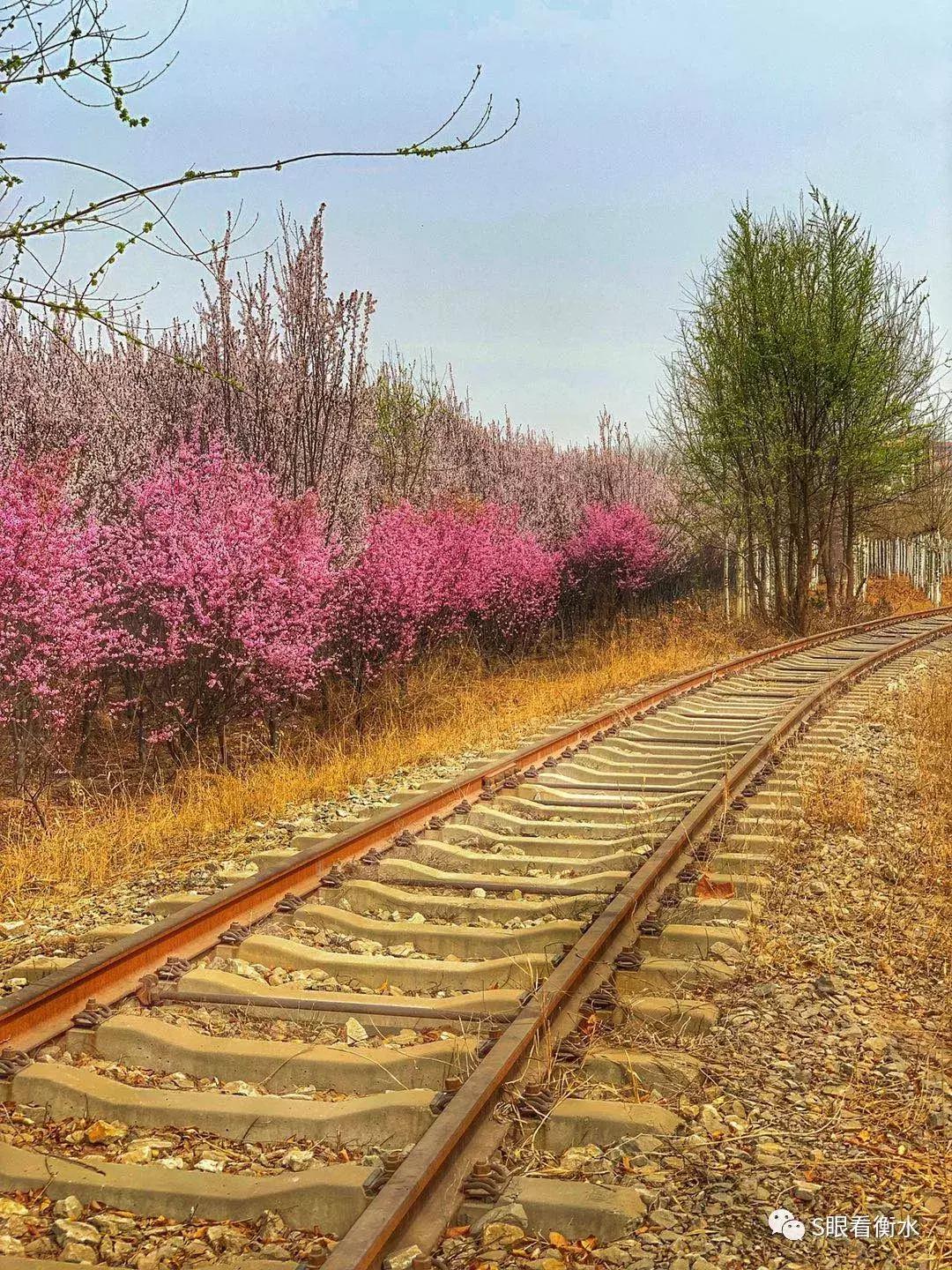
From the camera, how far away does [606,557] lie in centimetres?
→ 2442

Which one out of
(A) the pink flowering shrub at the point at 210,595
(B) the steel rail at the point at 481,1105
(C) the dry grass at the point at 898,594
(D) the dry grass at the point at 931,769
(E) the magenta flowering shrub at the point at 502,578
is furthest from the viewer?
(C) the dry grass at the point at 898,594

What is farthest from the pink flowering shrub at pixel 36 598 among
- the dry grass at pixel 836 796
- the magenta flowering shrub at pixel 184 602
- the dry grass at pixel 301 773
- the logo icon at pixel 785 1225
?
the logo icon at pixel 785 1225

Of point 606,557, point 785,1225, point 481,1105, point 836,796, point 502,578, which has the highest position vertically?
point 606,557

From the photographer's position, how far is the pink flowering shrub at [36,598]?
8.30m

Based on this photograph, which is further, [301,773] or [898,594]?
[898,594]

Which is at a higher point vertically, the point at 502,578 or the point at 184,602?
the point at 502,578

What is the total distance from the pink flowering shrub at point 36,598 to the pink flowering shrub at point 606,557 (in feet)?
50.5

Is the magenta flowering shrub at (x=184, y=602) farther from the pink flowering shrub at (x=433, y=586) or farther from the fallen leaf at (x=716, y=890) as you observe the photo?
the fallen leaf at (x=716, y=890)

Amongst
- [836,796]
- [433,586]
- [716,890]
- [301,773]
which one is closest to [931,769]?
[836,796]

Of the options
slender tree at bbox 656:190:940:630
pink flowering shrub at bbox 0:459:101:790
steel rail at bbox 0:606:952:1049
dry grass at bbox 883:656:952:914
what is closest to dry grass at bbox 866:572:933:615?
slender tree at bbox 656:190:940:630

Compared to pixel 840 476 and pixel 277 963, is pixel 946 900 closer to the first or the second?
pixel 277 963

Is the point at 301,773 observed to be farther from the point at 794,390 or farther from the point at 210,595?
the point at 794,390

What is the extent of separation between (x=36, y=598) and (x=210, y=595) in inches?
58.8

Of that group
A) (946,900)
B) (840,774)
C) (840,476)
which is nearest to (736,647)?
(840,476)
